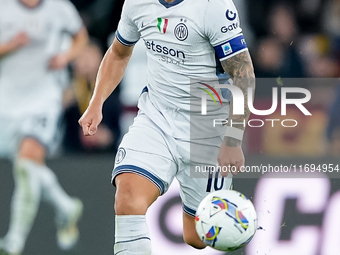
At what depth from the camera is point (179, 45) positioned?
370cm

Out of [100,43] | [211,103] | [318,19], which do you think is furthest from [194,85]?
Result: [318,19]

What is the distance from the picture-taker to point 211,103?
13.3ft

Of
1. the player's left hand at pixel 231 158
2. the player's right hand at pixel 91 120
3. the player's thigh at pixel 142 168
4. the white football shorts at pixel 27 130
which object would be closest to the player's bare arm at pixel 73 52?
the white football shorts at pixel 27 130

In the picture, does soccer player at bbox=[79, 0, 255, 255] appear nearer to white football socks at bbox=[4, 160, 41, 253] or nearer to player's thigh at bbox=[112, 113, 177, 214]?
player's thigh at bbox=[112, 113, 177, 214]

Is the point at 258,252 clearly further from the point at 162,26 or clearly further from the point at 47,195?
the point at 162,26

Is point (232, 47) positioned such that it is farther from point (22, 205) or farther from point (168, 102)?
point (22, 205)

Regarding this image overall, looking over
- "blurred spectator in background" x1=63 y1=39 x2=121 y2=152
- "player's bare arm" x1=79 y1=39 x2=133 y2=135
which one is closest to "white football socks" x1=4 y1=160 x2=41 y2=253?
"blurred spectator in background" x1=63 y1=39 x2=121 y2=152

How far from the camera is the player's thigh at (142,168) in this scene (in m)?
3.44

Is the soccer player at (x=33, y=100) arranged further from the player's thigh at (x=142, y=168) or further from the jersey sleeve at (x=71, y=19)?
the player's thigh at (x=142, y=168)

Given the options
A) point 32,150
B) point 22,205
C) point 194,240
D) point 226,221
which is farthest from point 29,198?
point 226,221

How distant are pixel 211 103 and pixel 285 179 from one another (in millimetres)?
1675

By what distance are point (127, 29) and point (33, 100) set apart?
5.80 ft

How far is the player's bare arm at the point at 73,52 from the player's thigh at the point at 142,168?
1.82m

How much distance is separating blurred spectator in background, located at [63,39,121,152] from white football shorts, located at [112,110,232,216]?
1512 mm
